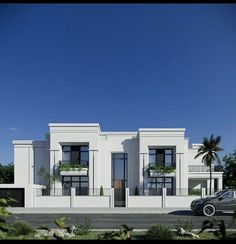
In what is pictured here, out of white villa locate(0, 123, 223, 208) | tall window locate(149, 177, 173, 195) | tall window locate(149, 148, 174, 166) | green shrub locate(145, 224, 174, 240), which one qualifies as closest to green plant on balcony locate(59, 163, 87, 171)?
white villa locate(0, 123, 223, 208)

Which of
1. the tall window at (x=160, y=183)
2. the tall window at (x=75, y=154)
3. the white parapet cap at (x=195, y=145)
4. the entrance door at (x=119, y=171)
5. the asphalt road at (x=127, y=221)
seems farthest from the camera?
the white parapet cap at (x=195, y=145)

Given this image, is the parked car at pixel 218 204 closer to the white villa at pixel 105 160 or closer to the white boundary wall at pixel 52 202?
the white boundary wall at pixel 52 202

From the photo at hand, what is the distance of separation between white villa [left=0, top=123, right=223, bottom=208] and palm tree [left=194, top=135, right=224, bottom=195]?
171 inches

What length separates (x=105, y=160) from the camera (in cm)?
4178

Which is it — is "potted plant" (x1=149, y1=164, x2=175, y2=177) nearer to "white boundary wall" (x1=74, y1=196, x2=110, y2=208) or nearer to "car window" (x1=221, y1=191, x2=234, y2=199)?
"white boundary wall" (x1=74, y1=196, x2=110, y2=208)

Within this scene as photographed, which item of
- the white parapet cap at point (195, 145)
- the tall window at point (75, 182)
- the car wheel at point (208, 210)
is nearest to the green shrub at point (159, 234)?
the car wheel at point (208, 210)

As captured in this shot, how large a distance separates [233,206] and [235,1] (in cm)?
2115

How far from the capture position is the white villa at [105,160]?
40.1 metres

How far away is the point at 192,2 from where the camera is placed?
3980 millimetres

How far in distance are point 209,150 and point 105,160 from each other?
1270cm

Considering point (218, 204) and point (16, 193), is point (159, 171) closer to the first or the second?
point (16, 193)

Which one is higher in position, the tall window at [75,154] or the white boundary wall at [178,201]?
the tall window at [75,154]
